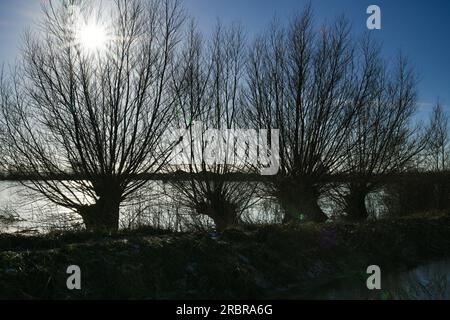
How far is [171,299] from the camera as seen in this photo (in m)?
5.76

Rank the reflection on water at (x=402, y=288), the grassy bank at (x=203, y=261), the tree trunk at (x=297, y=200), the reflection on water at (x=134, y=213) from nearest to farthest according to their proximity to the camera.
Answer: the grassy bank at (x=203, y=261), the reflection on water at (x=402, y=288), the reflection on water at (x=134, y=213), the tree trunk at (x=297, y=200)

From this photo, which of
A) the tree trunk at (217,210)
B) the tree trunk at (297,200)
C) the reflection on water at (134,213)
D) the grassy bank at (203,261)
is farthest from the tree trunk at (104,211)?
the tree trunk at (297,200)

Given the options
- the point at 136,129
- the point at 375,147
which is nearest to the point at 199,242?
the point at 136,129

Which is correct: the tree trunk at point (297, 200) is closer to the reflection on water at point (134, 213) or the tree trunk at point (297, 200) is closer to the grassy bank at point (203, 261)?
the reflection on water at point (134, 213)

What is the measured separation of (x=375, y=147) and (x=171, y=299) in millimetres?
11942

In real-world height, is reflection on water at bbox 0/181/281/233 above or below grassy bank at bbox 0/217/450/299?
above

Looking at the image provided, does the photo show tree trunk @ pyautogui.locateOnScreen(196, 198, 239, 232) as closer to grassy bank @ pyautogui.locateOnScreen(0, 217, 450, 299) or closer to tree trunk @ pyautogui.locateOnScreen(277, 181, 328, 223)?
tree trunk @ pyautogui.locateOnScreen(277, 181, 328, 223)

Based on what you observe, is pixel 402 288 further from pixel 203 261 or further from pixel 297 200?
pixel 297 200

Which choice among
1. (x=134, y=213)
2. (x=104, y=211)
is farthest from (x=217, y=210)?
(x=104, y=211)

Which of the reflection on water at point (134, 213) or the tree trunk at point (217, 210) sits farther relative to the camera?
the tree trunk at point (217, 210)

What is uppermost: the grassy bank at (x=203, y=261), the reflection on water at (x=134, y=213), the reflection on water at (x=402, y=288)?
the reflection on water at (x=134, y=213)

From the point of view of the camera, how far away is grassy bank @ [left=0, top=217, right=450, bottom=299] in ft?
18.2

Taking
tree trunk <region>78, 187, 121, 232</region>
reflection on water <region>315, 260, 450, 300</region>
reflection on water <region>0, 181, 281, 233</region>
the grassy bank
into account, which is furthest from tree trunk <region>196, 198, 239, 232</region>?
reflection on water <region>315, 260, 450, 300</region>

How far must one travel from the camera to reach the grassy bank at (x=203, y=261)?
555 centimetres
